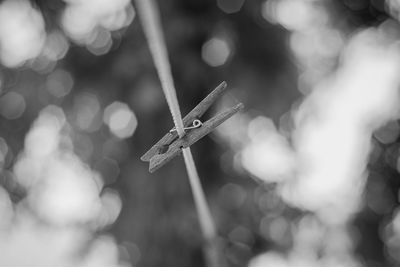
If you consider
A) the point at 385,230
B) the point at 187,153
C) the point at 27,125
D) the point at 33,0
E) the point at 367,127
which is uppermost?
the point at 33,0

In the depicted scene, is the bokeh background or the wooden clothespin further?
the bokeh background

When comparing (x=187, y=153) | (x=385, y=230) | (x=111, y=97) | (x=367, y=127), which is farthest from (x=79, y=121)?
(x=187, y=153)

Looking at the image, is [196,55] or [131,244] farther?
[131,244]

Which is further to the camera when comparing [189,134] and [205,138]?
[205,138]

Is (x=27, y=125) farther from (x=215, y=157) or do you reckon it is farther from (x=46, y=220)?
(x=215, y=157)
